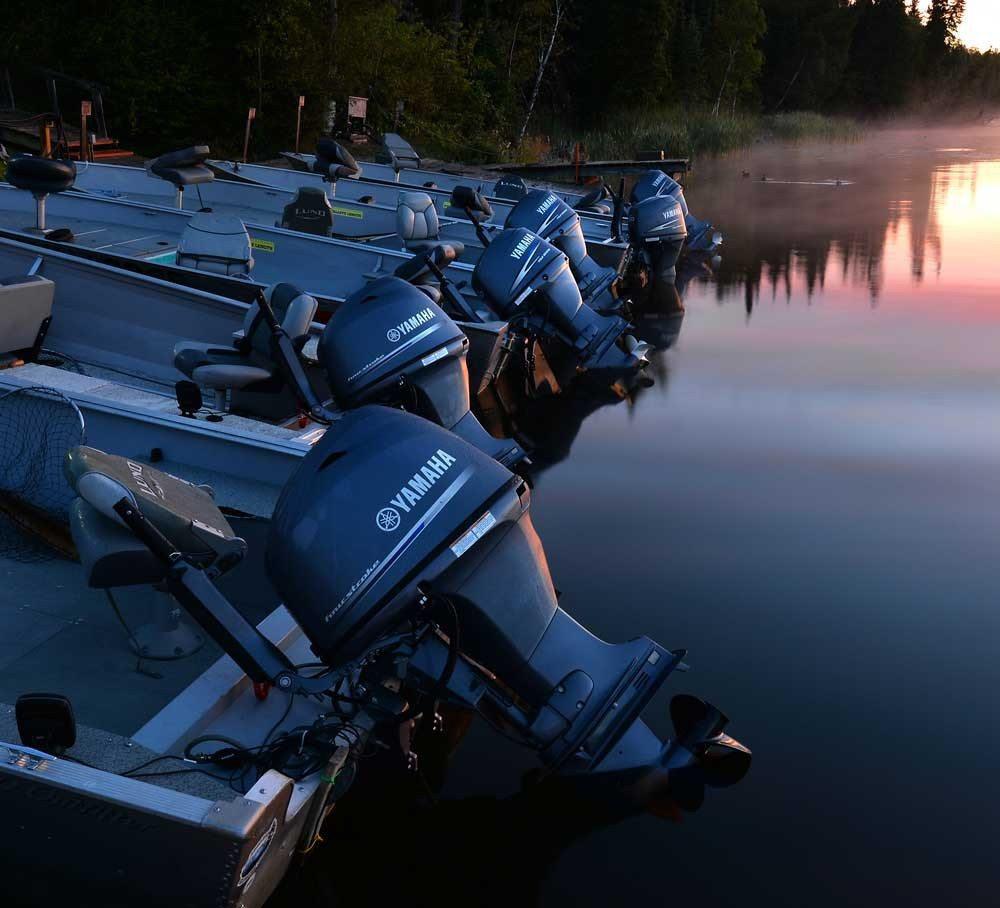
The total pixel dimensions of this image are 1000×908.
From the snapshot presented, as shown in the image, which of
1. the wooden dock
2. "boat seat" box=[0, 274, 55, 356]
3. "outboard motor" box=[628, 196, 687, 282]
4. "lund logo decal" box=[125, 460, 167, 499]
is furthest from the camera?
the wooden dock

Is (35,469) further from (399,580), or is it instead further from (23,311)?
(399,580)

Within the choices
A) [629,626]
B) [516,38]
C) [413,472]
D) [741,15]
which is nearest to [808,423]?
[629,626]

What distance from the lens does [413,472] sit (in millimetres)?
2338

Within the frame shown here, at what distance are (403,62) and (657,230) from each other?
1265cm

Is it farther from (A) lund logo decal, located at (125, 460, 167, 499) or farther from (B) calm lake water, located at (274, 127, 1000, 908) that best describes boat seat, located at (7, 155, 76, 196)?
(A) lund logo decal, located at (125, 460, 167, 499)

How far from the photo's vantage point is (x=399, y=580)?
2.26 metres

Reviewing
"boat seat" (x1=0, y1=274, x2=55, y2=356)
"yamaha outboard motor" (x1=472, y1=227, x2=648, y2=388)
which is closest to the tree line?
"yamaha outboard motor" (x1=472, y1=227, x2=648, y2=388)

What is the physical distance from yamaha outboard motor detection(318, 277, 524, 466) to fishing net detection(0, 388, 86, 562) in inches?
35.3

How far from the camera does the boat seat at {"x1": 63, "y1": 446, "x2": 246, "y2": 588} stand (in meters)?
2.29

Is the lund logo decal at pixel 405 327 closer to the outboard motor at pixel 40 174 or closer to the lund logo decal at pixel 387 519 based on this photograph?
the lund logo decal at pixel 387 519

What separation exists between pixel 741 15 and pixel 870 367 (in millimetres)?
35058

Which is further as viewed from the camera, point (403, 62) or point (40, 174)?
point (403, 62)

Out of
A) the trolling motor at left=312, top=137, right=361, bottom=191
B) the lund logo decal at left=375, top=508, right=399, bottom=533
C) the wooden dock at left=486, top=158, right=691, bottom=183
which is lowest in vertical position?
the lund logo decal at left=375, top=508, right=399, bottom=533

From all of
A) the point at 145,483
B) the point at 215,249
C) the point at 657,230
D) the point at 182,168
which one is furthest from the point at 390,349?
the point at 657,230
